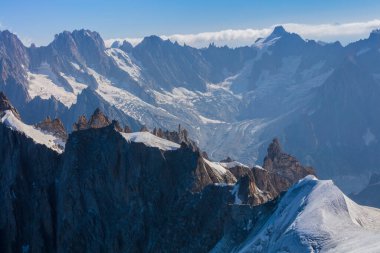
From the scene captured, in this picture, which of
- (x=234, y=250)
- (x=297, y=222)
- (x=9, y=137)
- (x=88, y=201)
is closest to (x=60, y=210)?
(x=88, y=201)

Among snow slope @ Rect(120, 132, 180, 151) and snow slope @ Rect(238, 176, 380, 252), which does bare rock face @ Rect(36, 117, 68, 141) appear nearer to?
snow slope @ Rect(120, 132, 180, 151)

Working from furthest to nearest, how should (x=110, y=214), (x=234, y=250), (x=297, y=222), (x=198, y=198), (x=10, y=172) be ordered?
(x=10, y=172) < (x=110, y=214) < (x=198, y=198) < (x=234, y=250) < (x=297, y=222)

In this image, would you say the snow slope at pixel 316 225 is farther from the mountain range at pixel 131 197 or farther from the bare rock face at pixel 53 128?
the bare rock face at pixel 53 128

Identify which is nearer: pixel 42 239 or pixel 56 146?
pixel 42 239

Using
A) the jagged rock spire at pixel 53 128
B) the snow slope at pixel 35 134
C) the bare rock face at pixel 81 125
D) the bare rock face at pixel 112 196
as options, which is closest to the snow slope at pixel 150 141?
the bare rock face at pixel 112 196

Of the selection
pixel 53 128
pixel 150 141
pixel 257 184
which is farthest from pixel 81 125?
pixel 257 184

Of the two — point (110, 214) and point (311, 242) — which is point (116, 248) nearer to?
point (110, 214)

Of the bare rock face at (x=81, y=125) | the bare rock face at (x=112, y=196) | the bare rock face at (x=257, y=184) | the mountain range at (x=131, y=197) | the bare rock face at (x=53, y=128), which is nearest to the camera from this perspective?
the mountain range at (x=131, y=197)
